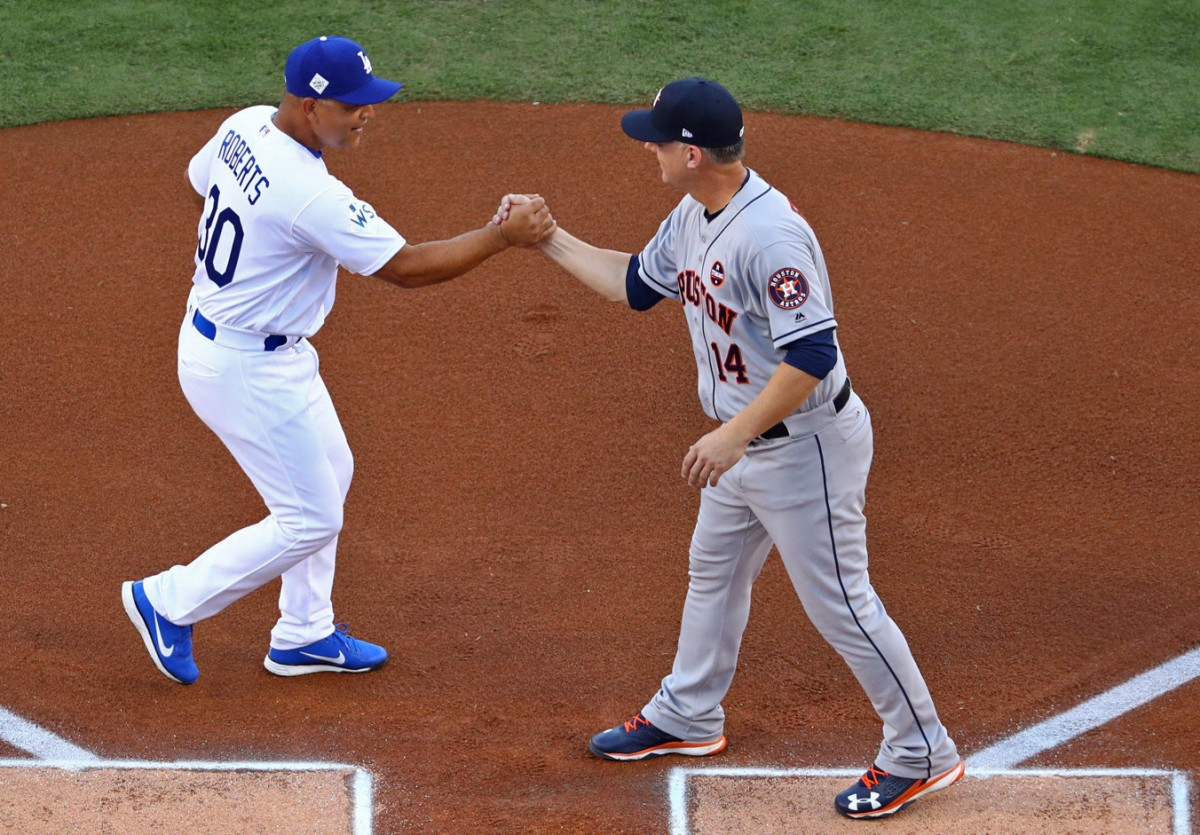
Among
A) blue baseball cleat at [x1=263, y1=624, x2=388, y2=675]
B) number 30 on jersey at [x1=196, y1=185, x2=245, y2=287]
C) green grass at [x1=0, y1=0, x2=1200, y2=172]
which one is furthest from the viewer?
green grass at [x1=0, y1=0, x2=1200, y2=172]

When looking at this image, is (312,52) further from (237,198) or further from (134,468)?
(134,468)

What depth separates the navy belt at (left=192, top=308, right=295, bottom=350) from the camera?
3.72 m

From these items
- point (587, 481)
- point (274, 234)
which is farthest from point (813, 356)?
point (587, 481)

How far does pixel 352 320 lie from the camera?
602 cm

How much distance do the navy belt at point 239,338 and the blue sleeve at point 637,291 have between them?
107cm

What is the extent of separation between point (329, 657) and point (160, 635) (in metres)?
0.55

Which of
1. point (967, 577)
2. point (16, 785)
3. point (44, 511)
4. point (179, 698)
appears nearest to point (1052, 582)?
point (967, 577)

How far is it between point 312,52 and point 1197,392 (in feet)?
13.6

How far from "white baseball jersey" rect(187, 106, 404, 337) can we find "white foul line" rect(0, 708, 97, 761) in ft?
4.57

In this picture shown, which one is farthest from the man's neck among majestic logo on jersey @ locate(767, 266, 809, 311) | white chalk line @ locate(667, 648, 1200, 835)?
white chalk line @ locate(667, 648, 1200, 835)

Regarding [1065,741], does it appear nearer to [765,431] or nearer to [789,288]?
[765,431]

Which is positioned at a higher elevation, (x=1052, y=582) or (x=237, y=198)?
(x=237, y=198)

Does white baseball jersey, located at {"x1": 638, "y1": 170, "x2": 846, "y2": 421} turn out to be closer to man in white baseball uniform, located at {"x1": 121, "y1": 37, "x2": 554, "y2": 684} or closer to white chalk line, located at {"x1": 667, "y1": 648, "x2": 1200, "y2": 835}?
man in white baseball uniform, located at {"x1": 121, "y1": 37, "x2": 554, "y2": 684}

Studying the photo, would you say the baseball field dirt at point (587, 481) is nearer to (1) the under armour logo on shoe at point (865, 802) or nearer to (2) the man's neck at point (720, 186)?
(1) the under armour logo on shoe at point (865, 802)
